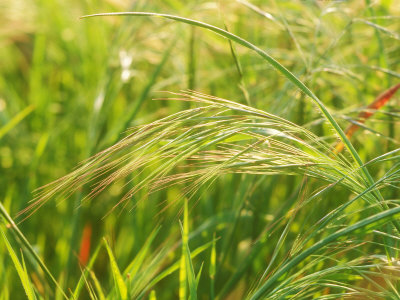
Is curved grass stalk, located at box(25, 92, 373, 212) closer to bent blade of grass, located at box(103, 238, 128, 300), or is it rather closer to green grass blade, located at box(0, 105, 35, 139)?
bent blade of grass, located at box(103, 238, 128, 300)

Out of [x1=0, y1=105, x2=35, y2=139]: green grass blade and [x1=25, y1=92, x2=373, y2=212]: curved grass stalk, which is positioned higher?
[x1=25, y1=92, x2=373, y2=212]: curved grass stalk

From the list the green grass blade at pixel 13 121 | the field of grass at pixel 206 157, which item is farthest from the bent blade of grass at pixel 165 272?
the green grass blade at pixel 13 121

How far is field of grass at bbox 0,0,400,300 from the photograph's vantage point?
0.60m

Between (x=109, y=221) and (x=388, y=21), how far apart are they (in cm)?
90

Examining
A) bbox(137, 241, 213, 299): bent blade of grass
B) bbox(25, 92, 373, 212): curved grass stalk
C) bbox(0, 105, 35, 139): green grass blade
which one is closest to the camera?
bbox(25, 92, 373, 212): curved grass stalk

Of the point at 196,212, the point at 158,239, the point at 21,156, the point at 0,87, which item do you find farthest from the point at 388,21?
the point at 0,87

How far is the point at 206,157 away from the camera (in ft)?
2.01

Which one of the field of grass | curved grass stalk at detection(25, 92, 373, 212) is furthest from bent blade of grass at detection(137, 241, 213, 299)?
curved grass stalk at detection(25, 92, 373, 212)

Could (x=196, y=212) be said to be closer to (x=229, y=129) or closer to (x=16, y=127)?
(x=16, y=127)

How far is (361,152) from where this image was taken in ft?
3.63

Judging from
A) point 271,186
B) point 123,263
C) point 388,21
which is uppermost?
point 388,21

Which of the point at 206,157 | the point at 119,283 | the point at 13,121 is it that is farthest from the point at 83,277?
the point at 13,121

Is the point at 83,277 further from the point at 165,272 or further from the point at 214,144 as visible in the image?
the point at 214,144

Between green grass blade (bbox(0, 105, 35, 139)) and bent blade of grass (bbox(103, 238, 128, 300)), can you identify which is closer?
bent blade of grass (bbox(103, 238, 128, 300))
